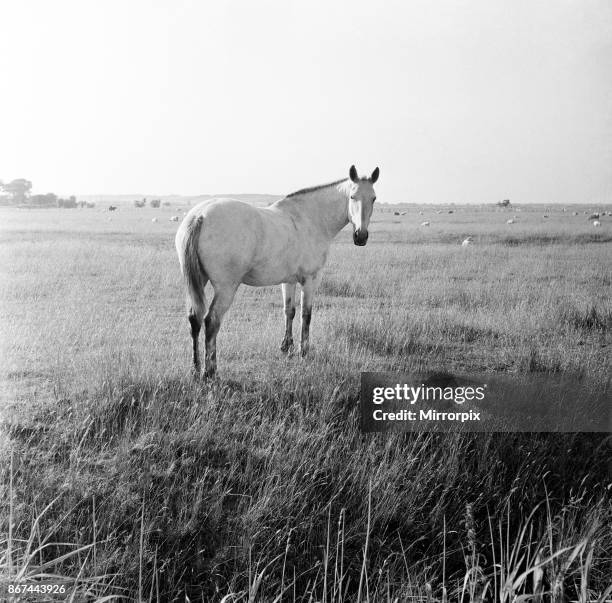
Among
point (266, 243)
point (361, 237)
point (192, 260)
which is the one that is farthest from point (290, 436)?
point (361, 237)

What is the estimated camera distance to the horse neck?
4129 millimetres

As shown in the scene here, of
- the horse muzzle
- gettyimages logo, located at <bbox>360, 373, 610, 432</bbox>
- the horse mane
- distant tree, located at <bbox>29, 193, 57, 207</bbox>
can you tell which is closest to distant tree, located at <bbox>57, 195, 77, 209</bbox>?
distant tree, located at <bbox>29, 193, 57, 207</bbox>

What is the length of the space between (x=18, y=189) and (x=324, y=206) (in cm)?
205

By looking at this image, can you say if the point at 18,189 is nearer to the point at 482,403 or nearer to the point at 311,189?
the point at 311,189

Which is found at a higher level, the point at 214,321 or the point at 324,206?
the point at 324,206

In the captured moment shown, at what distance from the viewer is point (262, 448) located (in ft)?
9.31

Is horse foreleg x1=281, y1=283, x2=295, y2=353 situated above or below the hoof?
above

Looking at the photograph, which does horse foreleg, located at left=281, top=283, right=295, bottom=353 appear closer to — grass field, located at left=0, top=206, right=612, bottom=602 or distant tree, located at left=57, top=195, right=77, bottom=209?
grass field, located at left=0, top=206, right=612, bottom=602

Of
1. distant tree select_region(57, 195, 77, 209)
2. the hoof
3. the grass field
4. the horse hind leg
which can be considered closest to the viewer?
the grass field

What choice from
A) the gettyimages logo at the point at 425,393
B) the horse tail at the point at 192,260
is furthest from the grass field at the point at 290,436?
the horse tail at the point at 192,260

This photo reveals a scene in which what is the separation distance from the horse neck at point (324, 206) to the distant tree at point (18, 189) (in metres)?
1.79

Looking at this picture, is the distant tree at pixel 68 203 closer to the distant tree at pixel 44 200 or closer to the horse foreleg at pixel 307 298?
the distant tree at pixel 44 200

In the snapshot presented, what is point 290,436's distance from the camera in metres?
2.92

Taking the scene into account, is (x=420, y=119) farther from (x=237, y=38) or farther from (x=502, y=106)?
(x=237, y=38)
